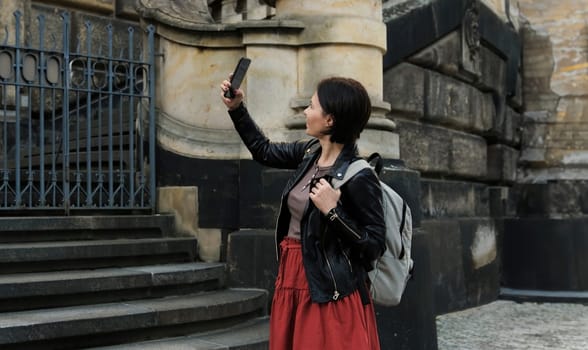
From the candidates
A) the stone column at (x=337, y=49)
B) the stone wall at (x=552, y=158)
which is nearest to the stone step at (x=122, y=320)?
the stone column at (x=337, y=49)

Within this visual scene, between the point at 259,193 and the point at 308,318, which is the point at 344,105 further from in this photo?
the point at 259,193

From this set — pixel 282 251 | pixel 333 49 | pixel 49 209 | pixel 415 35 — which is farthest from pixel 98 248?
pixel 415 35

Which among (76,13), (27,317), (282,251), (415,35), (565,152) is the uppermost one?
(76,13)

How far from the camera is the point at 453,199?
8664mm

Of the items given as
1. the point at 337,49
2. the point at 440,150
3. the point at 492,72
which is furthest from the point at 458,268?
the point at 337,49

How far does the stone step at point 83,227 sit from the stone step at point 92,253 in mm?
74

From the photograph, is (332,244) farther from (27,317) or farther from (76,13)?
(76,13)

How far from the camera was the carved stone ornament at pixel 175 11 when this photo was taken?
640 centimetres

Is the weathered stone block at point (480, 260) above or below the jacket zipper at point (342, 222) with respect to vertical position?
below

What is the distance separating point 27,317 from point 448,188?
5108 millimetres

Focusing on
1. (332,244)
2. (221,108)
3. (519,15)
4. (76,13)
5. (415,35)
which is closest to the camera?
(332,244)

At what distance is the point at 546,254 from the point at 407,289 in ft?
15.3

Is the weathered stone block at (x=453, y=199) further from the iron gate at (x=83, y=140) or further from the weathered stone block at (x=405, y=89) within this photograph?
the iron gate at (x=83, y=140)

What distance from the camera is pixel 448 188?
854cm
